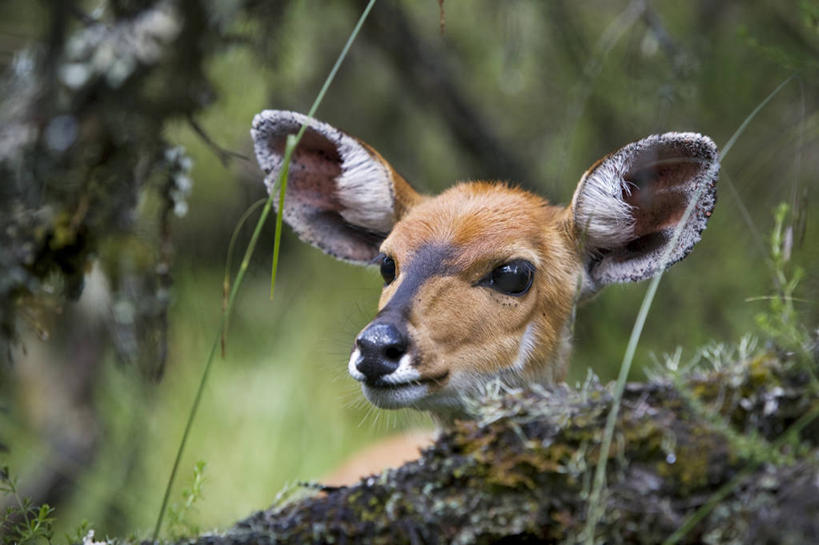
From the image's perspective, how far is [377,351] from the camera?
3127 mm

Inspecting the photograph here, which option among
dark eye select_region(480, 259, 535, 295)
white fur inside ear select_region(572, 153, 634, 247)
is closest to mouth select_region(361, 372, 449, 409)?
dark eye select_region(480, 259, 535, 295)

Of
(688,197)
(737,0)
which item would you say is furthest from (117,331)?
(737,0)

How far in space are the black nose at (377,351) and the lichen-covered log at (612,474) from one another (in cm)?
77

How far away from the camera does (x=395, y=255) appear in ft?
12.8

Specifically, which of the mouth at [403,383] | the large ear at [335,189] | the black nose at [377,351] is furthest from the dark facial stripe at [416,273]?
the large ear at [335,189]

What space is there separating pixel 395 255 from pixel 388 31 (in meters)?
3.21

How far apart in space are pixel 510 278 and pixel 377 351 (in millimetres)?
836

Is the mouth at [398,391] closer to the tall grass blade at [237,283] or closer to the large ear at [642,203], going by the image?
the tall grass blade at [237,283]

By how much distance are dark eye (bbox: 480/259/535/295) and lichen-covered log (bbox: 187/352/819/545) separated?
1.29 meters

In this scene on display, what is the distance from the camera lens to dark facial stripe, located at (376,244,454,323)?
3342mm

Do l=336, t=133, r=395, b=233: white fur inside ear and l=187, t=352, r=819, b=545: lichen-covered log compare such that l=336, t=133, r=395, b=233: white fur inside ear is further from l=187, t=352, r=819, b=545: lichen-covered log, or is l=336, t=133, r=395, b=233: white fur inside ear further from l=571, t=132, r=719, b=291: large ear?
l=187, t=352, r=819, b=545: lichen-covered log

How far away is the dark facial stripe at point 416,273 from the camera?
11.0 feet

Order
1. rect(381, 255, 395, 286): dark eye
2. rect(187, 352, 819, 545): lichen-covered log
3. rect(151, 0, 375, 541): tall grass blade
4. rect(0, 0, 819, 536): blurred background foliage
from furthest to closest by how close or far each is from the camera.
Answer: rect(0, 0, 819, 536): blurred background foliage
rect(381, 255, 395, 286): dark eye
rect(151, 0, 375, 541): tall grass blade
rect(187, 352, 819, 545): lichen-covered log

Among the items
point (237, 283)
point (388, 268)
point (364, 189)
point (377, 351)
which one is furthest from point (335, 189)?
point (237, 283)
